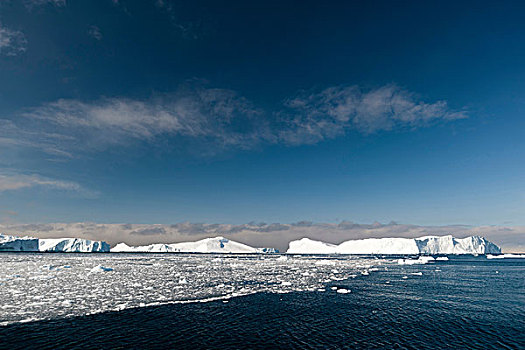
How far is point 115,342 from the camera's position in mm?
16938

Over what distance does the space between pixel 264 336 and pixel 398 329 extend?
9.60m

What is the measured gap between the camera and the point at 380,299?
31.2 meters

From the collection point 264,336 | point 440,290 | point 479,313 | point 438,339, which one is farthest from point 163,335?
point 440,290

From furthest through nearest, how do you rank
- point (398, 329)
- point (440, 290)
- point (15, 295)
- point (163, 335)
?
point (440, 290) < point (15, 295) < point (398, 329) < point (163, 335)

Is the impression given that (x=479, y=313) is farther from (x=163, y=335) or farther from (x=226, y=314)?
(x=163, y=335)

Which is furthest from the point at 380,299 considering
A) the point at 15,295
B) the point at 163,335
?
the point at 15,295

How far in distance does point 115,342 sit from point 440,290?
1518 inches

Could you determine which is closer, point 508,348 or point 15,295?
point 508,348

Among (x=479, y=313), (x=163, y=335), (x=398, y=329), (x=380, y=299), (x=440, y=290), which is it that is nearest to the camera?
(x=163, y=335)

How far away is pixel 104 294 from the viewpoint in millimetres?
29922

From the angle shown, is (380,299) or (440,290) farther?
(440,290)

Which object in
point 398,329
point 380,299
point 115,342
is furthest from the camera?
point 380,299

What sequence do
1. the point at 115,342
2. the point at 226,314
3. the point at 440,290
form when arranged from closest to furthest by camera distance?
the point at 115,342 → the point at 226,314 → the point at 440,290

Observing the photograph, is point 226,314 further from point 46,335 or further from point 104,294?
point 104,294
